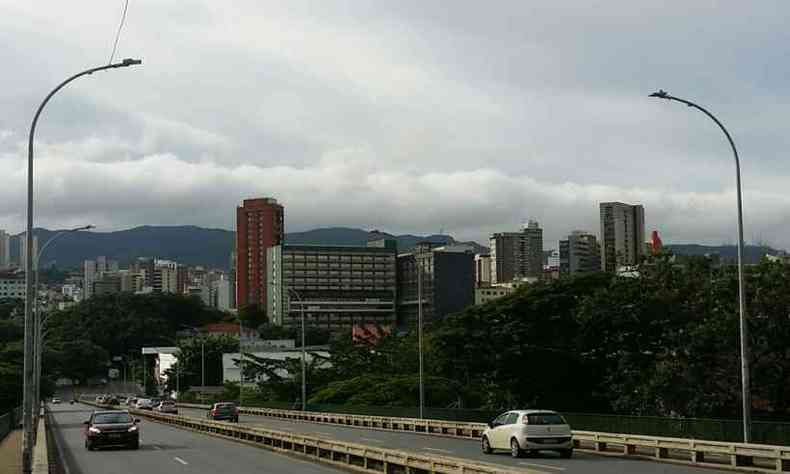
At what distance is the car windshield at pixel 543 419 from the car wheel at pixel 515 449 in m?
0.78

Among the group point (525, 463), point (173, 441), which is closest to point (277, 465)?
point (525, 463)

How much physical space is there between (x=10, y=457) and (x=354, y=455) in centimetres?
1245

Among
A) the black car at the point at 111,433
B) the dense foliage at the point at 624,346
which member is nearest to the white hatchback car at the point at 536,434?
the black car at the point at 111,433

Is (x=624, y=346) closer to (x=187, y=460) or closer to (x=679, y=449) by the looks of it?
(x=679, y=449)

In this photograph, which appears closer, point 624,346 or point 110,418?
Answer: point 110,418

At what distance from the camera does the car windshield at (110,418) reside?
39.8 m

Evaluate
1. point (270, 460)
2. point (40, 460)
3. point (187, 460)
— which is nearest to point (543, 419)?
point (270, 460)

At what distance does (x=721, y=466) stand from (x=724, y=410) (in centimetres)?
2040

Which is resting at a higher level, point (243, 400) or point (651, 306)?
point (651, 306)

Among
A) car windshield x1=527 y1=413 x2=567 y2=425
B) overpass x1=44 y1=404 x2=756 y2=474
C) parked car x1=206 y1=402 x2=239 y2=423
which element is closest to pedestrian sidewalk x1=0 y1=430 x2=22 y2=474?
overpass x1=44 y1=404 x2=756 y2=474

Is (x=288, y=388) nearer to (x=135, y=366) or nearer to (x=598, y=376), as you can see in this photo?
(x=598, y=376)

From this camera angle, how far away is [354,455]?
28781mm

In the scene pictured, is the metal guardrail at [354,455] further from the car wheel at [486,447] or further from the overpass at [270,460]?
the car wheel at [486,447]

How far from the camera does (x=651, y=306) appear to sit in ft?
183
